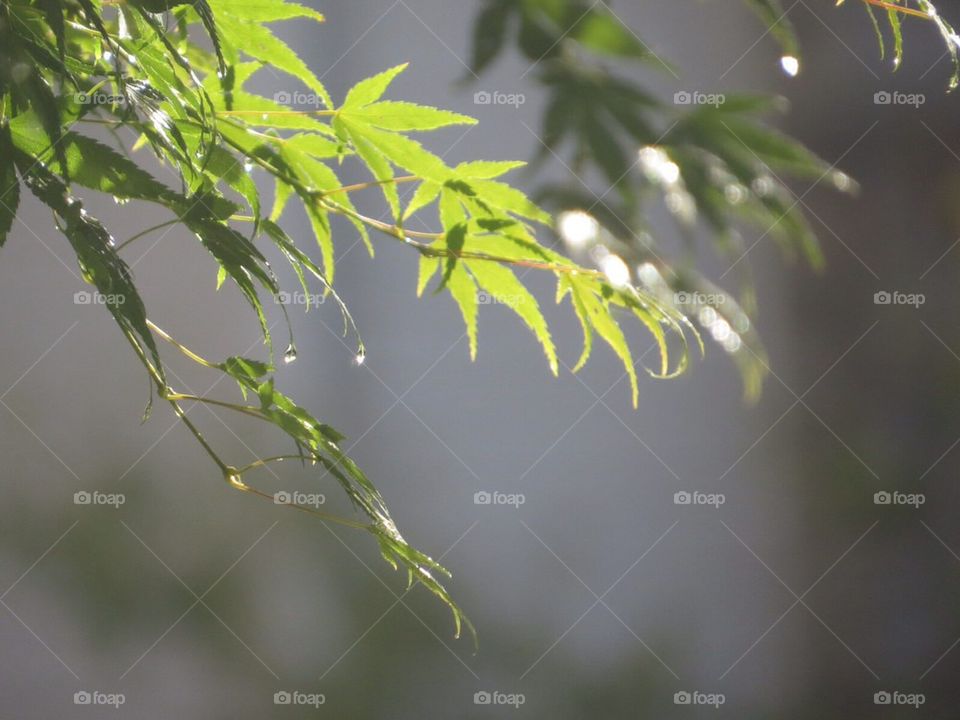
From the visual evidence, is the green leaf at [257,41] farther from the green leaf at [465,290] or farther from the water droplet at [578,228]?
the water droplet at [578,228]

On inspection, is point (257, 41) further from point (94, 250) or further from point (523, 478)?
point (523, 478)

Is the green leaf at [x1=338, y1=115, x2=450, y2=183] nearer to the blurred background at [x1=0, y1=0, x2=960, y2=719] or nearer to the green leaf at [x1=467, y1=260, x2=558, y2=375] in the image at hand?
the green leaf at [x1=467, y1=260, x2=558, y2=375]

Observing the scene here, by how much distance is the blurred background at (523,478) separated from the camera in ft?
5.39

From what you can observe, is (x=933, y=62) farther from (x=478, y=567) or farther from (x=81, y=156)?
(x=81, y=156)

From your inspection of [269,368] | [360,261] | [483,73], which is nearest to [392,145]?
[269,368]

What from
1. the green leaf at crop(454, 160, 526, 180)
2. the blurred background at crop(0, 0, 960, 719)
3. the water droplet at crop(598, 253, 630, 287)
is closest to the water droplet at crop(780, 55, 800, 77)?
the water droplet at crop(598, 253, 630, 287)

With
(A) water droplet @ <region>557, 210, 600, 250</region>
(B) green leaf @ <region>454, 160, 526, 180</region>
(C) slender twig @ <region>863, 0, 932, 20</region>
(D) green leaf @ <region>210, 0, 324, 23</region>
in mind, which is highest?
(D) green leaf @ <region>210, 0, 324, 23</region>

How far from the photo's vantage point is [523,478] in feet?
5.52

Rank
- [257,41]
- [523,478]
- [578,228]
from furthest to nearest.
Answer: [523,478], [257,41], [578,228]

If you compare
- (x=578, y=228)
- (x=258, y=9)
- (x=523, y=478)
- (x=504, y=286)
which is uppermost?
(x=523, y=478)

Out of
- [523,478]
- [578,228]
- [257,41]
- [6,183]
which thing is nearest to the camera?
[578,228]

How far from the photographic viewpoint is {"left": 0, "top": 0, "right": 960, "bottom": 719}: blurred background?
1.64 metres

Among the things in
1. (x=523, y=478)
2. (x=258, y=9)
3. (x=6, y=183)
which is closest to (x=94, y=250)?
(x=6, y=183)

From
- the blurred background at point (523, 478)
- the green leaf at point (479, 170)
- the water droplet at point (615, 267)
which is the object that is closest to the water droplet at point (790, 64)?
the water droplet at point (615, 267)
